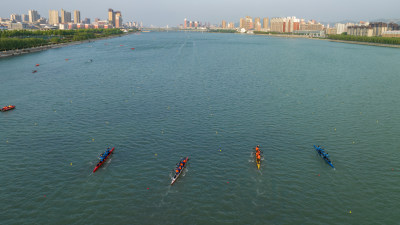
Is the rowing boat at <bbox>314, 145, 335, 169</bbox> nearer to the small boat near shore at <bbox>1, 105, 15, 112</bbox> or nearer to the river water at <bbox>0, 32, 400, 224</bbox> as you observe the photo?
the river water at <bbox>0, 32, 400, 224</bbox>

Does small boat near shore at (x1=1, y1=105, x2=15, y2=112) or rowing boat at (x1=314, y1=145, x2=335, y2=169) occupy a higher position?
small boat near shore at (x1=1, y1=105, x2=15, y2=112)

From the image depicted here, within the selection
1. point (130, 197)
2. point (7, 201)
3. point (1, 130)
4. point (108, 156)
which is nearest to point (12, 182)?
point (7, 201)

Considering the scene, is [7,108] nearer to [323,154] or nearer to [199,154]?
[199,154]

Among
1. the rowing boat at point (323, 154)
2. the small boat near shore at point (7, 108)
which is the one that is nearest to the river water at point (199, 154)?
the rowing boat at point (323, 154)

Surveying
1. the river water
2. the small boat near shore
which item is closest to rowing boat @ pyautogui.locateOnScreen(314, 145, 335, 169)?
the river water

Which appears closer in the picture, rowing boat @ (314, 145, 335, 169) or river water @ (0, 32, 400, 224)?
river water @ (0, 32, 400, 224)

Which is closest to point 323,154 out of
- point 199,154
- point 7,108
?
point 199,154

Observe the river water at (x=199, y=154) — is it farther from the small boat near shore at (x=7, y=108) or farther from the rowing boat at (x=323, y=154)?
the small boat near shore at (x=7, y=108)

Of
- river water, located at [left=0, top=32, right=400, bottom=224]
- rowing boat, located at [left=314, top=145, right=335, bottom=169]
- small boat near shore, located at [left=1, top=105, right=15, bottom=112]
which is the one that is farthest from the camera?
small boat near shore, located at [left=1, top=105, right=15, bottom=112]
